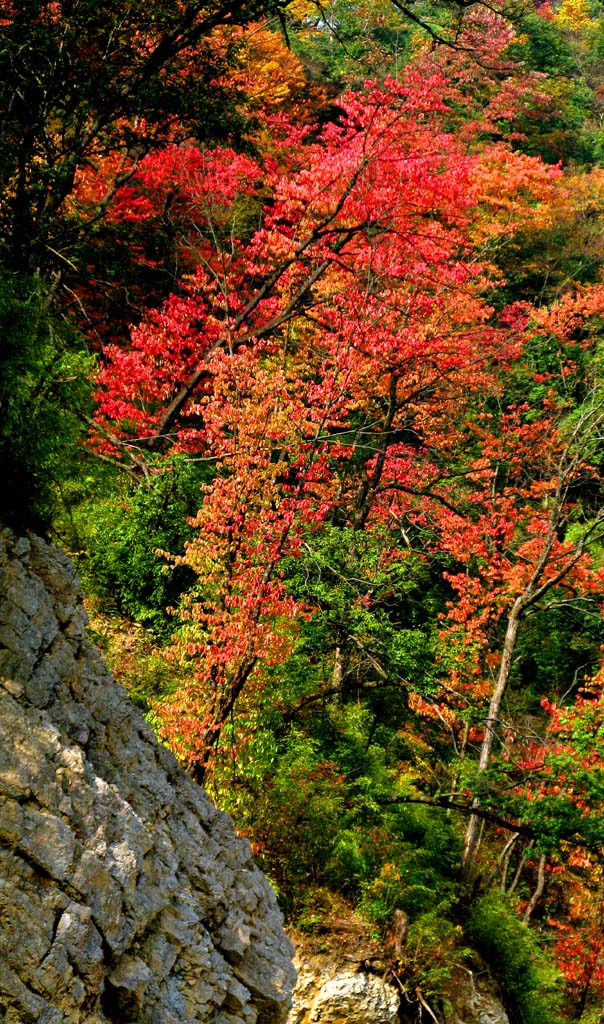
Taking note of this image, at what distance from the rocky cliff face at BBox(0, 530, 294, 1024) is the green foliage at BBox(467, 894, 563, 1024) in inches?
322

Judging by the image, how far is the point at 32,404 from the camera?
5.09 metres

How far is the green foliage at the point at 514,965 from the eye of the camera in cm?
1300

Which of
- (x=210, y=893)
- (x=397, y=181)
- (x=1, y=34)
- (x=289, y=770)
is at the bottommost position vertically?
(x=289, y=770)

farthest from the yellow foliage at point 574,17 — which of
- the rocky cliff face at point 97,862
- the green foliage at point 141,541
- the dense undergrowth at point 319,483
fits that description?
the rocky cliff face at point 97,862

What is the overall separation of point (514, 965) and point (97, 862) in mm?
11017

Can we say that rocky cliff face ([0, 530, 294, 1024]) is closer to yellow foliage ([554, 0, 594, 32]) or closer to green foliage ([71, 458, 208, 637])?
green foliage ([71, 458, 208, 637])

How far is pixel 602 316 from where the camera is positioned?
29.6 m

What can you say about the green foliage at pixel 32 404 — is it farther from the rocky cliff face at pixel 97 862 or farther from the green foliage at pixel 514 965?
the green foliage at pixel 514 965

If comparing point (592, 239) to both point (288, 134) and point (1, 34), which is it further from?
point (1, 34)

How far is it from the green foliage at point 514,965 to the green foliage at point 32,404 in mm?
11124

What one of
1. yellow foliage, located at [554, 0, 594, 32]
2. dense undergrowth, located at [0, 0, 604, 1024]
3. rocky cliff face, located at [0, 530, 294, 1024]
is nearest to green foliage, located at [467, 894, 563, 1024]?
dense undergrowth, located at [0, 0, 604, 1024]

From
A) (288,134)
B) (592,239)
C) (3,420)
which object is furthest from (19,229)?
(592,239)

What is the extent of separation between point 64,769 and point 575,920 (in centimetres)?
1693

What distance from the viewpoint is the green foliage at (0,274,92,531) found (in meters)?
5.01
